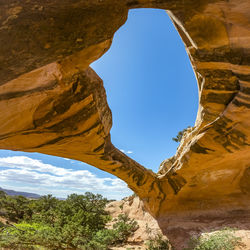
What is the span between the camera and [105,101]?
622 cm

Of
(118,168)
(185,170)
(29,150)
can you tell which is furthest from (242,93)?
(29,150)

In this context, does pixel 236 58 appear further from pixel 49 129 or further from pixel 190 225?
pixel 190 225

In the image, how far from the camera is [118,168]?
8.79 meters

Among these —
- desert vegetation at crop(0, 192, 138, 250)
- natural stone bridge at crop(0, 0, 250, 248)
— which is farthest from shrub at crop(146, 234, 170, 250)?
desert vegetation at crop(0, 192, 138, 250)

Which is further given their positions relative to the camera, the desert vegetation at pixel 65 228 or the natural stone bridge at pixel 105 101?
the desert vegetation at pixel 65 228

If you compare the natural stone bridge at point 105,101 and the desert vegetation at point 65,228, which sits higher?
the natural stone bridge at point 105,101

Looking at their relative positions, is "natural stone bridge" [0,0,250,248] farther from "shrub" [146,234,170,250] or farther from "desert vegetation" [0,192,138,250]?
"desert vegetation" [0,192,138,250]

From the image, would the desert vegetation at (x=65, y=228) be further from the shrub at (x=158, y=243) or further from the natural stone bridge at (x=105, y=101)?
the natural stone bridge at (x=105, y=101)

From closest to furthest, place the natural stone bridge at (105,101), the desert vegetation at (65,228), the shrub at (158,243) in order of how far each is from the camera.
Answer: the natural stone bridge at (105,101)
the desert vegetation at (65,228)
the shrub at (158,243)

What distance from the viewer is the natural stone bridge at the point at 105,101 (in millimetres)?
2324

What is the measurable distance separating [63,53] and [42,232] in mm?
7866

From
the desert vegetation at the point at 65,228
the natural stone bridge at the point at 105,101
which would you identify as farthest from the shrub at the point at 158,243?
the desert vegetation at the point at 65,228

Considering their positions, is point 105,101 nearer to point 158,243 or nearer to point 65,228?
point 65,228

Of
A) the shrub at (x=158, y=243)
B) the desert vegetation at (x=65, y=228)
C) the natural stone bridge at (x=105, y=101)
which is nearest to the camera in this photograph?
the natural stone bridge at (x=105, y=101)
